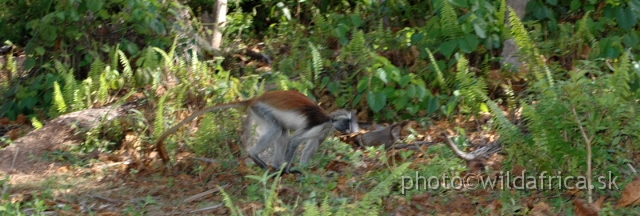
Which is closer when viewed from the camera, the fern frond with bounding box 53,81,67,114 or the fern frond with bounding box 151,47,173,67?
the fern frond with bounding box 53,81,67,114

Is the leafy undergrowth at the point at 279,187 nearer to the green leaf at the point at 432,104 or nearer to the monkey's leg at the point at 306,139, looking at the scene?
the monkey's leg at the point at 306,139

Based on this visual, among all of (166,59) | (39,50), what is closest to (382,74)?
(166,59)

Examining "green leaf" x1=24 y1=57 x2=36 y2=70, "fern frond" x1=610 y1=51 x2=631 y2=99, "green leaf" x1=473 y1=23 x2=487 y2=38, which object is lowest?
"green leaf" x1=24 y1=57 x2=36 y2=70

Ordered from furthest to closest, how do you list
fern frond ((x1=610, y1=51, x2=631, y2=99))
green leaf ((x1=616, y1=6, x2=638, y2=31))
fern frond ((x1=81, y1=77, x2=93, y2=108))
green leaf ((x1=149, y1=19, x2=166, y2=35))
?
green leaf ((x1=149, y1=19, x2=166, y2=35)), fern frond ((x1=81, y1=77, x2=93, y2=108)), green leaf ((x1=616, y1=6, x2=638, y2=31)), fern frond ((x1=610, y1=51, x2=631, y2=99))

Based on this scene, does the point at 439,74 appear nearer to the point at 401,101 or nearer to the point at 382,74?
the point at 401,101

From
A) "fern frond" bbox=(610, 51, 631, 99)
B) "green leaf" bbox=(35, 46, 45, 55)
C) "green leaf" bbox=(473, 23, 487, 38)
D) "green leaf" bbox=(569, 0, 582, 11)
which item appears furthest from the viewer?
"green leaf" bbox=(35, 46, 45, 55)

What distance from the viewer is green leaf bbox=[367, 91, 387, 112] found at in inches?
364

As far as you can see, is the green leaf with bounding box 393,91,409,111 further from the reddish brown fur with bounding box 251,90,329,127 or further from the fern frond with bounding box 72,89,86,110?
the fern frond with bounding box 72,89,86,110

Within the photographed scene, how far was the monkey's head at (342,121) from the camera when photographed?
7.88 metres

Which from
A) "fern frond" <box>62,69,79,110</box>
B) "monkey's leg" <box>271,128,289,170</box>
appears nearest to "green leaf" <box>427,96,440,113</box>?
"monkey's leg" <box>271,128,289,170</box>

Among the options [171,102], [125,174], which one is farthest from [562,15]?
[125,174]

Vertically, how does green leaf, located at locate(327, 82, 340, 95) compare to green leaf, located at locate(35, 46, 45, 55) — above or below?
below

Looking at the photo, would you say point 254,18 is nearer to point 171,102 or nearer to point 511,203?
point 171,102

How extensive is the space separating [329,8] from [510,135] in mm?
7092
